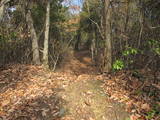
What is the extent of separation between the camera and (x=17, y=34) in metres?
8.57

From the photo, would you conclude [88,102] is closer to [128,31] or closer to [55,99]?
[55,99]

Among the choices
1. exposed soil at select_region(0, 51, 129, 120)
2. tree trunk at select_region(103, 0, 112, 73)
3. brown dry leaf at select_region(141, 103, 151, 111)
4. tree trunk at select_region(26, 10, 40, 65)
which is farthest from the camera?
tree trunk at select_region(26, 10, 40, 65)

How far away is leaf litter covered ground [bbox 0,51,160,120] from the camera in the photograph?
3.77 m

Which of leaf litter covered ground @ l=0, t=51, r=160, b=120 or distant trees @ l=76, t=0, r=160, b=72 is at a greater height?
distant trees @ l=76, t=0, r=160, b=72

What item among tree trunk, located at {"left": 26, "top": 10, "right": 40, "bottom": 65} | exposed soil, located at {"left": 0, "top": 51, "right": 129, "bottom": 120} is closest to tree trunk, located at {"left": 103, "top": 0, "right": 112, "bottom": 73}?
exposed soil, located at {"left": 0, "top": 51, "right": 129, "bottom": 120}

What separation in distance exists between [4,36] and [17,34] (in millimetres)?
569

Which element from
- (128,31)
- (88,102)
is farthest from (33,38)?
(88,102)

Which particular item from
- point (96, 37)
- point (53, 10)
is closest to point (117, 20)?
point (53, 10)

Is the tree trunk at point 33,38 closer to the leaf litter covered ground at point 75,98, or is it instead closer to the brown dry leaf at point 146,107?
the leaf litter covered ground at point 75,98

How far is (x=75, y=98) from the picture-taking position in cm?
433

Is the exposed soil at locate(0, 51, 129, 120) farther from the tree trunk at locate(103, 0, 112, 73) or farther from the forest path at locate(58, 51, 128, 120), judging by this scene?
the tree trunk at locate(103, 0, 112, 73)

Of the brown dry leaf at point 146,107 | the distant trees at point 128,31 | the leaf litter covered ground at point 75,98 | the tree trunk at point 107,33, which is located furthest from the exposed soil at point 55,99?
the distant trees at point 128,31

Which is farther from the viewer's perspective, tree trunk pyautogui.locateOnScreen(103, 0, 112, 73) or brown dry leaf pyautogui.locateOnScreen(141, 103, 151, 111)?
tree trunk pyautogui.locateOnScreen(103, 0, 112, 73)

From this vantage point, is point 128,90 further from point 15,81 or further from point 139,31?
point 15,81
